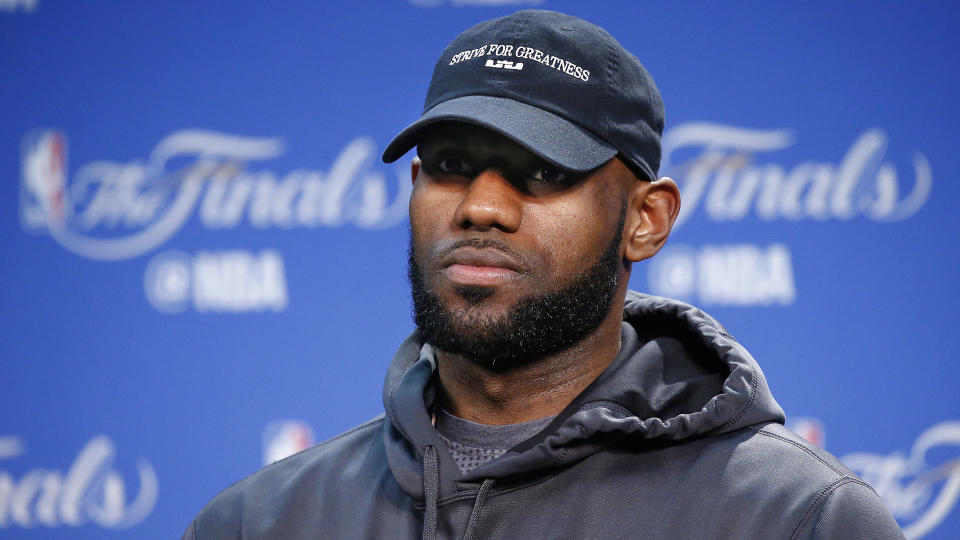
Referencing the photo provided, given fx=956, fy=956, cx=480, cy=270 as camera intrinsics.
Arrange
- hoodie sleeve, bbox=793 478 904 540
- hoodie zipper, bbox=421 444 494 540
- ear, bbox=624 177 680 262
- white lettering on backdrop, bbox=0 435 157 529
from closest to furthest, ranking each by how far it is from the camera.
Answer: hoodie sleeve, bbox=793 478 904 540
hoodie zipper, bbox=421 444 494 540
ear, bbox=624 177 680 262
white lettering on backdrop, bbox=0 435 157 529

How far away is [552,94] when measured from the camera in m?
0.99

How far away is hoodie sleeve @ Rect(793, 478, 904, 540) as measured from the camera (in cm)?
83

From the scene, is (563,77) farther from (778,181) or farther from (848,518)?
(778,181)

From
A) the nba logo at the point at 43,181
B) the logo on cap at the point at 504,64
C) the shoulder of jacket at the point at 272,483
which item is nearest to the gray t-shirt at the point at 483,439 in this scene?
the shoulder of jacket at the point at 272,483

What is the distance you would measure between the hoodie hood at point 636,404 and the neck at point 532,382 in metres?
0.03

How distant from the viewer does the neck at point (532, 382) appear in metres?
1.03

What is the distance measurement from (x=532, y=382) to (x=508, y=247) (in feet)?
0.53

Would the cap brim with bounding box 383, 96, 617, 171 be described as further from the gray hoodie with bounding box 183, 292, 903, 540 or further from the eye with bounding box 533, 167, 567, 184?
the gray hoodie with bounding box 183, 292, 903, 540

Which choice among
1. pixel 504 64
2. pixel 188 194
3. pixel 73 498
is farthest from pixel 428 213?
pixel 73 498

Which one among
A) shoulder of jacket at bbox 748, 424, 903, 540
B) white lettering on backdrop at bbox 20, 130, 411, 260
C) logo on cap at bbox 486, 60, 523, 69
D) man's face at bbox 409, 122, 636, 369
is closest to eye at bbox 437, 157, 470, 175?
man's face at bbox 409, 122, 636, 369

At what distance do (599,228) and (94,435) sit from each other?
150 centimetres

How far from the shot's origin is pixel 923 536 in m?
1.98

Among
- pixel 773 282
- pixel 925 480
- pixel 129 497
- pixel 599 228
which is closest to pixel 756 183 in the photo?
pixel 773 282

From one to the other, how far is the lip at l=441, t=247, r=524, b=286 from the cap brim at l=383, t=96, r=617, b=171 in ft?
0.36
